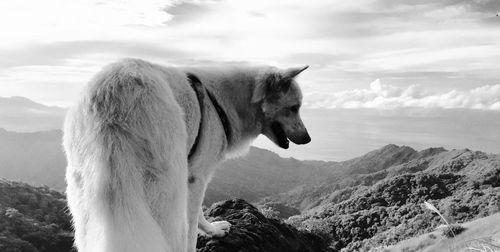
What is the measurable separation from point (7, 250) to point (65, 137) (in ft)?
151

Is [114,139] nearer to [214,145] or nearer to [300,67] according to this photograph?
[214,145]

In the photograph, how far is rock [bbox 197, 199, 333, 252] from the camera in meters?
8.24

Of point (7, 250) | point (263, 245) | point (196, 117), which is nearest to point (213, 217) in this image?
point (263, 245)

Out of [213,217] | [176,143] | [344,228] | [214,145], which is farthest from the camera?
[344,228]

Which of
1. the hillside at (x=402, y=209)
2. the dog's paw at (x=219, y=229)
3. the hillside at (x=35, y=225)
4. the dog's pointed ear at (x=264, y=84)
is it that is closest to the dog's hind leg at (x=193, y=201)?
the dog's paw at (x=219, y=229)

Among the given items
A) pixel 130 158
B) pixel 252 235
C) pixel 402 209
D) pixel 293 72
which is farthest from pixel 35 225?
pixel 402 209

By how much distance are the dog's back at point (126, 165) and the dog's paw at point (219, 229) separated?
2815 millimetres

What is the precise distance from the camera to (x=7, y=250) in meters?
45.3

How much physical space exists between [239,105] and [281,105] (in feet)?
2.59

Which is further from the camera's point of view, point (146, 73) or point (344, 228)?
point (344, 228)

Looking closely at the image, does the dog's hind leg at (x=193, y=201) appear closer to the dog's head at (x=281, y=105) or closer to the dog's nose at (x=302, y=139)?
the dog's head at (x=281, y=105)

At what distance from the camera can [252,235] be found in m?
8.66

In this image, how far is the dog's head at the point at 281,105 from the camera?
831cm

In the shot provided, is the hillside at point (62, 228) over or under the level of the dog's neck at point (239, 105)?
under
